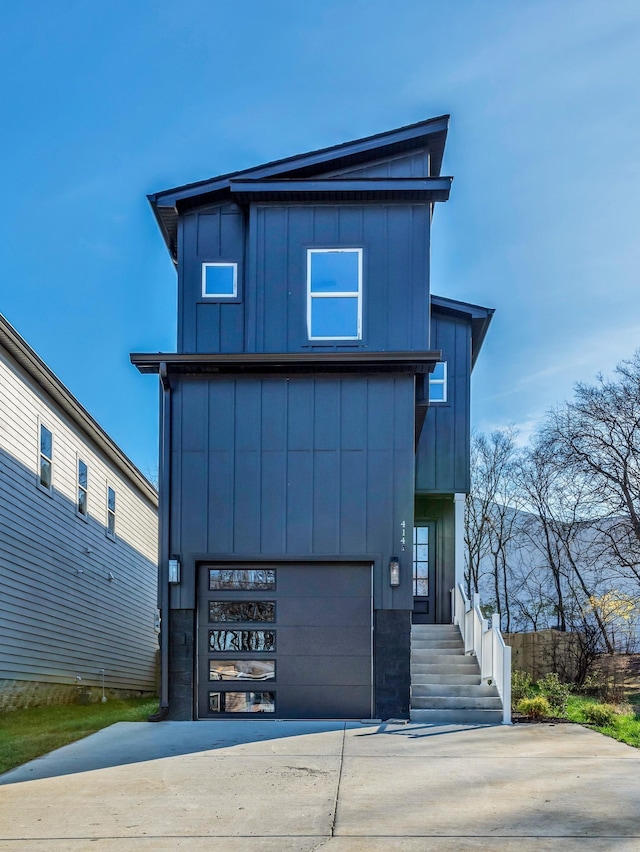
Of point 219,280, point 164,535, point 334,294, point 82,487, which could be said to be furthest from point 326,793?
point 82,487

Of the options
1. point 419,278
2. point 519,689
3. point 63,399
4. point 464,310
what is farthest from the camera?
point 464,310

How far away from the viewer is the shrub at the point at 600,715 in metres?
10.0

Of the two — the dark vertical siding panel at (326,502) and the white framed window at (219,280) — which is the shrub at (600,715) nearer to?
the dark vertical siding panel at (326,502)

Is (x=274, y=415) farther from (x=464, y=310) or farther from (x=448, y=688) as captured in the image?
(x=464, y=310)

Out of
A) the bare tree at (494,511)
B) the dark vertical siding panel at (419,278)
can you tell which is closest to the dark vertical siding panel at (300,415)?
the dark vertical siding panel at (419,278)

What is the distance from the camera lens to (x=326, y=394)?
10578 mm

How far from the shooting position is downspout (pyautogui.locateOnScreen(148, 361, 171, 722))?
1009 cm

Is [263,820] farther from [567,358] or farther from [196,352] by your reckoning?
[567,358]

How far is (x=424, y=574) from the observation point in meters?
14.5

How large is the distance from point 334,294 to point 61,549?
24.0 ft

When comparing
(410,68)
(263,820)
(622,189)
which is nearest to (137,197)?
(410,68)

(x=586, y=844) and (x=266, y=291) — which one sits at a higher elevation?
(x=266, y=291)

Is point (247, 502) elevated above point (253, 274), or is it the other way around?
point (253, 274)

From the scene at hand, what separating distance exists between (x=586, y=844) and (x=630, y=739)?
445 cm
